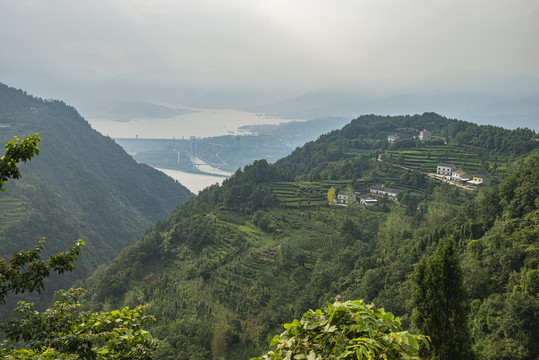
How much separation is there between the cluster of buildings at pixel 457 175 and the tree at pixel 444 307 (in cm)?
2685

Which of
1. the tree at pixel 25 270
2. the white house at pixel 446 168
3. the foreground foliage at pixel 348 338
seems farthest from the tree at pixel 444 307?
the white house at pixel 446 168

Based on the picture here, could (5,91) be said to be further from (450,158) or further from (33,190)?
(450,158)

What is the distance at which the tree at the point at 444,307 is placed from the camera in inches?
259

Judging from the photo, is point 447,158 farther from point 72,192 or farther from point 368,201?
point 72,192

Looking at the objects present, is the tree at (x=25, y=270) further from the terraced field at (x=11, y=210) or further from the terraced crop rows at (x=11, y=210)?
the terraced crop rows at (x=11, y=210)

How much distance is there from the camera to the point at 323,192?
1357 inches

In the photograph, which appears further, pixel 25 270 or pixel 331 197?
pixel 331 197

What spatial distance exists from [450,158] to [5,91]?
81219 millimetres

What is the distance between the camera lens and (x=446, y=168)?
3338 centimetres

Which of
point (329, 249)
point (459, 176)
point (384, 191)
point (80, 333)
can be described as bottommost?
point (329, 249)

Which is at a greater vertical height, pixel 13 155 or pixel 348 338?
pixel 13 155

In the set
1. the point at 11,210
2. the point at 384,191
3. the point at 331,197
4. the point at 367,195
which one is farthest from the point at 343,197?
the point at 11,210

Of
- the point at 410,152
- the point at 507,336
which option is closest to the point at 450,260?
the point at 507,336

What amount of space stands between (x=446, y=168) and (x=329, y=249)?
55.7 feet
